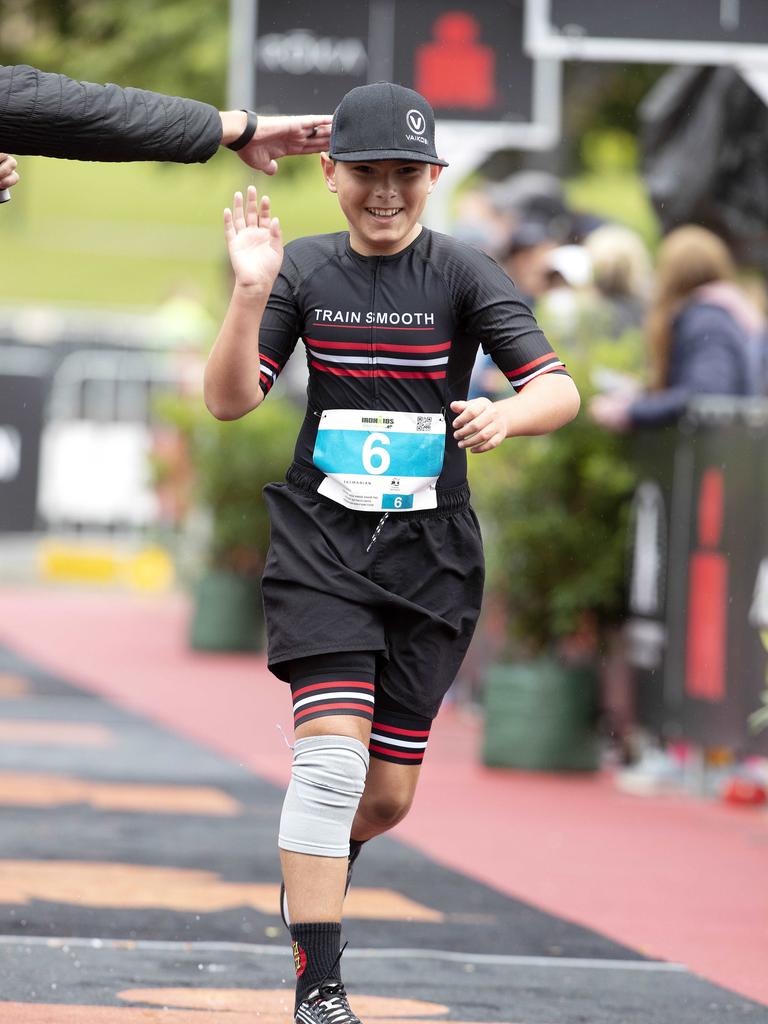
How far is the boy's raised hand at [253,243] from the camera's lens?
4.61 metres

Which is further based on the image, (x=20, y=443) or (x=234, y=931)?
(x=20, y=443)

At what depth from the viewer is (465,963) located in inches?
230

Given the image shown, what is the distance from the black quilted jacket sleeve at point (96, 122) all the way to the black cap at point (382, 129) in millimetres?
314

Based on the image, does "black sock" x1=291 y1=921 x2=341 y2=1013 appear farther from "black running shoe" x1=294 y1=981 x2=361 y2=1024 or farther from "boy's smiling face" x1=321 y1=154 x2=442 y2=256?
"boy's smiling face" x1=321 y1=154 x2=442 y2=256

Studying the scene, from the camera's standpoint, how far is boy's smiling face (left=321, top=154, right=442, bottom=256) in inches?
187

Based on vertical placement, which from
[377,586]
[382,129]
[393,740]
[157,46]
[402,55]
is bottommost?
[393,740]

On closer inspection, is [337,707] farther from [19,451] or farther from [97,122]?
[19,451]

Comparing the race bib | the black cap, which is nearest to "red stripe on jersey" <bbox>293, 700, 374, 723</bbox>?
the race bib

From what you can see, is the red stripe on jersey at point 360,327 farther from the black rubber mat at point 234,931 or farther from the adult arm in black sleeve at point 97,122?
the black rubber mat at point 234,931

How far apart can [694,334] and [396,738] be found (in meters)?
4.54

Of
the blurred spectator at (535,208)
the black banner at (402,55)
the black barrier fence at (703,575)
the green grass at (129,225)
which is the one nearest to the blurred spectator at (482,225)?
the blurred spectator at (535,208)

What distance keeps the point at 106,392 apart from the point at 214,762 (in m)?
11.9

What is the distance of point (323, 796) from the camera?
15.3ft

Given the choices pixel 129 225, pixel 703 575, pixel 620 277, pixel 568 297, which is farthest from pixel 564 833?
pixel 129 225
